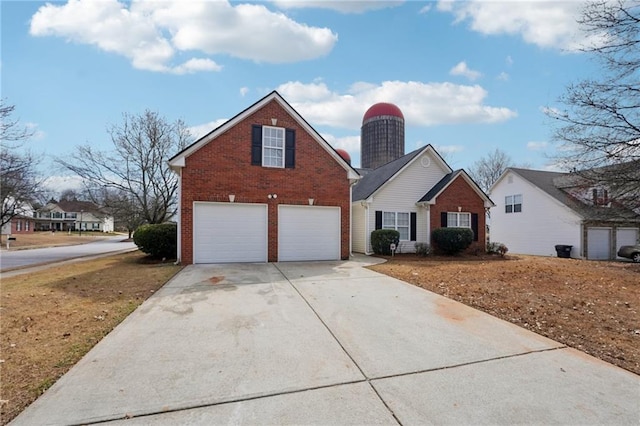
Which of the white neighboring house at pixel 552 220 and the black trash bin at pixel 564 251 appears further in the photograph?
the black trash bin at pixel 564 251

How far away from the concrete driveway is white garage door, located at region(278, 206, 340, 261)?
667 centimetres

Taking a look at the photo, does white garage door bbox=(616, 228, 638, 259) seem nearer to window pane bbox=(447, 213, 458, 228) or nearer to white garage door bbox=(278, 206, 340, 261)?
window pane bbox=(447, 213, 458, 228)

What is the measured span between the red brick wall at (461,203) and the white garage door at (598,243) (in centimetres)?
740

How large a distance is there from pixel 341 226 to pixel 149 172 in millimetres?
14285

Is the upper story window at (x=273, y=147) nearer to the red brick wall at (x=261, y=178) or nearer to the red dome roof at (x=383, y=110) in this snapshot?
the red brick wall at (x=261, y=178)

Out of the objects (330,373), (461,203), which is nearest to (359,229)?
(461,203)

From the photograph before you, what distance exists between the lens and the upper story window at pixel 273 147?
40.7 ft

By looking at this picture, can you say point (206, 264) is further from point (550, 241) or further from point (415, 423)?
point (550, 241)

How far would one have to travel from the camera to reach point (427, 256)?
16.1 m

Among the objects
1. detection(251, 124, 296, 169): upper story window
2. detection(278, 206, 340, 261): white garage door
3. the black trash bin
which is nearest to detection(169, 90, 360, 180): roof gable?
detection(251, 124, 296, 169): upper story window

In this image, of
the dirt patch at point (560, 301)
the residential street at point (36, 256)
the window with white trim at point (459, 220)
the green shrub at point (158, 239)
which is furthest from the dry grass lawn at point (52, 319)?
the window with white trim at point (459, 220)

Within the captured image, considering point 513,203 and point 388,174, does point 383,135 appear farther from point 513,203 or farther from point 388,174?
point 388,174

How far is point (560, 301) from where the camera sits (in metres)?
6.44

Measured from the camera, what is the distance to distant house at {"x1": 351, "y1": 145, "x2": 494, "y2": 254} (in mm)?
17125
